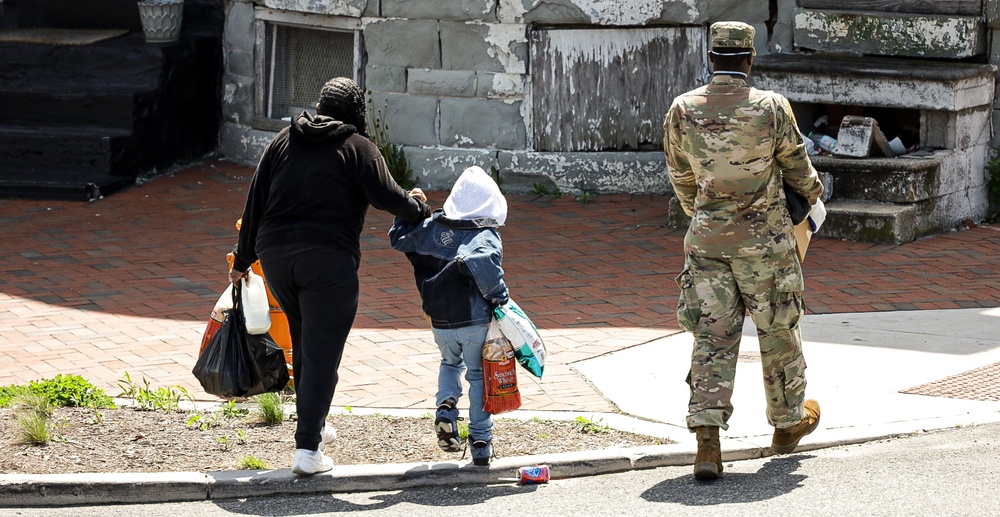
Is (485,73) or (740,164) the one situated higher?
(485,73)

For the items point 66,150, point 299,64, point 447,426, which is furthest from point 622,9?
point 447,426

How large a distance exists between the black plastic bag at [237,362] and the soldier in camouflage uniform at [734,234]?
5.92 ft

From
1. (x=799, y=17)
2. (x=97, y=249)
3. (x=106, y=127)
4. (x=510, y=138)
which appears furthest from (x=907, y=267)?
(x=106, y=127)

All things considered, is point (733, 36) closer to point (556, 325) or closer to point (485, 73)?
point (556, 325)

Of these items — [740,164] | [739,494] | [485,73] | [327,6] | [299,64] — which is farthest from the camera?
[299,64]

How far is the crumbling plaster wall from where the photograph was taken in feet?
37.1

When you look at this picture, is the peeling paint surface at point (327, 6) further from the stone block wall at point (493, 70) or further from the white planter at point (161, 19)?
the white planter at point (161, 19)

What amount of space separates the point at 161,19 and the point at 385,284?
15.0 ft

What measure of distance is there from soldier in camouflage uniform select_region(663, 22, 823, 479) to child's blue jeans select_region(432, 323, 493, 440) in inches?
32.8

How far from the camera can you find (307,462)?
5.59 metres

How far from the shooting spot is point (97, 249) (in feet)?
33.1

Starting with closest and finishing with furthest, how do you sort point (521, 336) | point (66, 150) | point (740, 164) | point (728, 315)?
point (740, 164) → point (728, 315) → point (521, 336) → point (66, 150)

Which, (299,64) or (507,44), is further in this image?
(299,64)

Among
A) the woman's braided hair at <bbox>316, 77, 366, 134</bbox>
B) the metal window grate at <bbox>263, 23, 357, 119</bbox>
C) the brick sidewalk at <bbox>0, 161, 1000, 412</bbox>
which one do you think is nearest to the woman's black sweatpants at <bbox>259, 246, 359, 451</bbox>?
the woman's braided hair at <bbox>316, 77, 366, 134</bbox>
